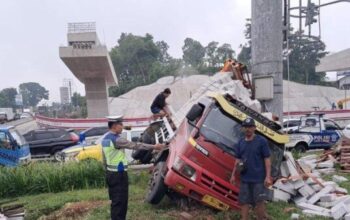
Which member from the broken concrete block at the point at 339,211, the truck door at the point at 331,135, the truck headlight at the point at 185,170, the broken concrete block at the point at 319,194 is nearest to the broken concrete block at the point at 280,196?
the broken concrete block at the point at 319,194

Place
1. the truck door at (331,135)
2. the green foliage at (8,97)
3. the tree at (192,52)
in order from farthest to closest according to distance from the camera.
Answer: the green foliage at (8,97) < the tree at (192,52) < the truck door at (331,135)

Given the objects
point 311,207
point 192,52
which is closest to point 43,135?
point 311,207

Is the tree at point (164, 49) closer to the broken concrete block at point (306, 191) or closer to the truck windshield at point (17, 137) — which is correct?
the truck windshield at point (17, 137)

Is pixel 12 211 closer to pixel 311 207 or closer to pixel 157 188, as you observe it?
pixel 157 188

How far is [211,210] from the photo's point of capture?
290 inches

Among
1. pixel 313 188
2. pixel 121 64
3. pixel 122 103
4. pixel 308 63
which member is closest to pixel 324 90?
pixel 308 63

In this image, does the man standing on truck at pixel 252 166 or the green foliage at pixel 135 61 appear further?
the green foliage at pixel 135 61

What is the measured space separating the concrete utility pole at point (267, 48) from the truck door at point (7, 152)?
10289mm

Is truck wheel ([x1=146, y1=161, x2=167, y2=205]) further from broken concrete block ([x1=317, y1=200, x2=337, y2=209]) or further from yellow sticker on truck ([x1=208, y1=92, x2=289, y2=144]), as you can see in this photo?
broken concrete block ([x1=317, y1=200, x2=337, y2=209])

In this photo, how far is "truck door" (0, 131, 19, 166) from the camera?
15.1 metres

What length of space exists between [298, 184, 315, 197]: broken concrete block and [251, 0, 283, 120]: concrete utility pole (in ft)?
5.62

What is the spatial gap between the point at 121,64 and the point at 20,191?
235 feet

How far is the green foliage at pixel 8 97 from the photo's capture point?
346ft

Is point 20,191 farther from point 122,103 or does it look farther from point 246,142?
point 122,103
